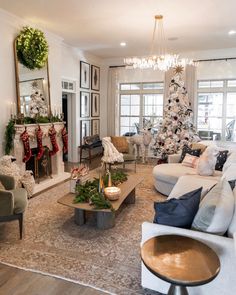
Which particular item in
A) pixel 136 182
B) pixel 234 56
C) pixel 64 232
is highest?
pixel 234 56

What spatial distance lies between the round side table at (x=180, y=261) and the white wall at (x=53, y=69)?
12.2 ft

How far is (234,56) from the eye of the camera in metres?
7.02

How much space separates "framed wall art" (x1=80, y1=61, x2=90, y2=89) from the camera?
7.50m

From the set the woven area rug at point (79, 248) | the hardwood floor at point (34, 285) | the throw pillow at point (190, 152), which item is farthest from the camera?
the throw pillow at point (190, 152)

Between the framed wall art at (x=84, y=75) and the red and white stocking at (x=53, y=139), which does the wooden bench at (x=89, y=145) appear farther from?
the red and white stocking at (x=53, y=139)

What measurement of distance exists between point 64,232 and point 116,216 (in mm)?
847

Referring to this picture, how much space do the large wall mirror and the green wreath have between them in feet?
0.39

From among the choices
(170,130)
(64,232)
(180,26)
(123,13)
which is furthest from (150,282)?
(170,130)

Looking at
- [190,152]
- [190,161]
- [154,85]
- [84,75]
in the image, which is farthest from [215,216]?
[154,85]

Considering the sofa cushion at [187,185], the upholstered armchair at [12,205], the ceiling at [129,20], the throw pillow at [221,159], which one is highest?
the ceiling at [129,20]

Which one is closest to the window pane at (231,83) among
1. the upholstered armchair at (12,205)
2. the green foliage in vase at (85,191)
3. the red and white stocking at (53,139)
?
the red and white stocking at (53,139)

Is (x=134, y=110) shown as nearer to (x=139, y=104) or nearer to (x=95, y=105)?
(x=139, y=104)

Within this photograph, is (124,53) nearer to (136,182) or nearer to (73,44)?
(73,44)

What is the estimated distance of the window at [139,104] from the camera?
8.20 metres
